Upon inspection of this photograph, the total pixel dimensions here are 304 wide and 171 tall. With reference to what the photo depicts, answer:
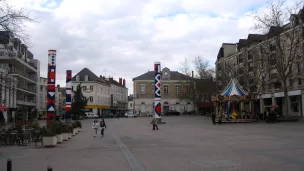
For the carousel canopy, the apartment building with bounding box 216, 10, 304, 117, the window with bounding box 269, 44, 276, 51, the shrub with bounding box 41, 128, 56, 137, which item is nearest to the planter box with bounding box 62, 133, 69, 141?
the shrub with bounding box 41, 128, 56, 137

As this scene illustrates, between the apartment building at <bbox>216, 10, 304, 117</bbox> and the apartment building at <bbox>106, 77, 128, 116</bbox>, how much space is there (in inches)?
1729

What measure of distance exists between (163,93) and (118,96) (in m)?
29.0

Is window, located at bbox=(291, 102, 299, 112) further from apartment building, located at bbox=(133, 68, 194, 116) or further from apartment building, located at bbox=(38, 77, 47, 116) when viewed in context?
apartment building, located at bbox=(38, 77, 47, 116)

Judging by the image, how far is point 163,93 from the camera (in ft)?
301

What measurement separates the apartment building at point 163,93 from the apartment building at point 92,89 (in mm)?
11718

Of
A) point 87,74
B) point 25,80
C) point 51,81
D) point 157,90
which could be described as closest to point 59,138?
point 51,81

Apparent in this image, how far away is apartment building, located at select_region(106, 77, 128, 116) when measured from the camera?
109137mm

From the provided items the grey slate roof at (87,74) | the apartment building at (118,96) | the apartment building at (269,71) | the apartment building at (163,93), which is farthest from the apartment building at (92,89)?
the apartment building at (269,71)

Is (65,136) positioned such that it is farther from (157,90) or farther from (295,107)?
(295,107)

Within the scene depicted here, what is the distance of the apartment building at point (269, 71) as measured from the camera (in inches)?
1684

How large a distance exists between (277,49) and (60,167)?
3805cm

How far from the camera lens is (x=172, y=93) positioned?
3617 inches

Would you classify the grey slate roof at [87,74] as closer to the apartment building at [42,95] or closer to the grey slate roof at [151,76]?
the apartment building at [42,95]

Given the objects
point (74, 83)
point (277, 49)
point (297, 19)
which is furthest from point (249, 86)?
point (74, 83)
